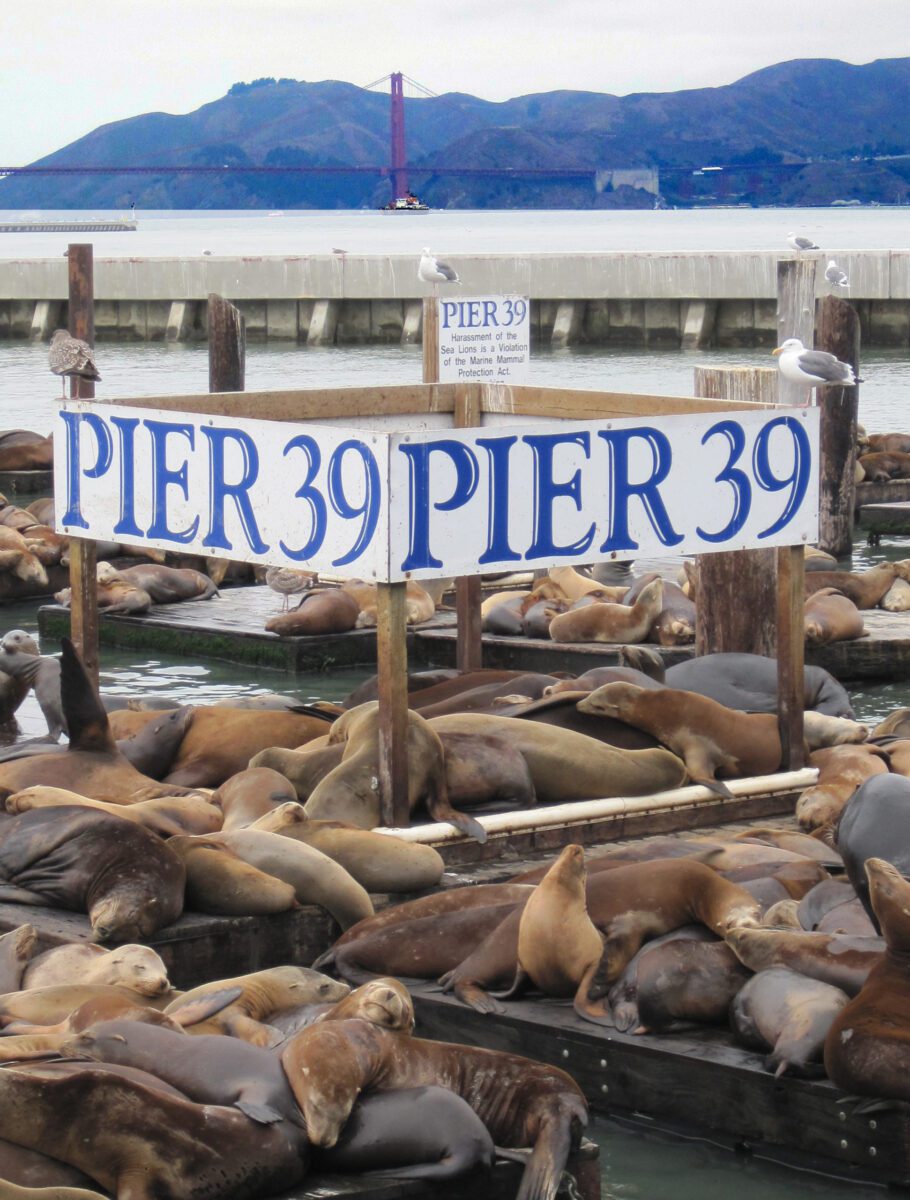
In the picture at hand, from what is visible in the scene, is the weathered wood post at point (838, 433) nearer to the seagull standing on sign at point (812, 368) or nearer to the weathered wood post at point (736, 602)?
the seagull standing on sign at point (812, 368)

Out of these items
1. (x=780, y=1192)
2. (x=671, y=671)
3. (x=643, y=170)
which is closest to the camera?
(x=780, y=1192)

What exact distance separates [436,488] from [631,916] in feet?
5.03

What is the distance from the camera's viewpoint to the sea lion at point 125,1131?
10.9 ft

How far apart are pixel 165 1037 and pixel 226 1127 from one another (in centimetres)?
29

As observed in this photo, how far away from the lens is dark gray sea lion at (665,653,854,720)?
7605 millimetres

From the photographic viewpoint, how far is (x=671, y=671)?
7.91 m

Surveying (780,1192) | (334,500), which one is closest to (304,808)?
(334,500)

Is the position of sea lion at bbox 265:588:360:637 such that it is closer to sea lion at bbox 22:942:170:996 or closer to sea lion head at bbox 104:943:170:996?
sea lion at bbox 22:942:170:996

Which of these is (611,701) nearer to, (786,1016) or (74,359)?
(786,1016)

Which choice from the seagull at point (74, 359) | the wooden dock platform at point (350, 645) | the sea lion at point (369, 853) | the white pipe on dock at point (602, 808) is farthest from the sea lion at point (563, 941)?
the seagull at point (74, 359)

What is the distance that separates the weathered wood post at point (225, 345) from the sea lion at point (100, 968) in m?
10.8

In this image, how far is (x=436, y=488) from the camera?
567 cm

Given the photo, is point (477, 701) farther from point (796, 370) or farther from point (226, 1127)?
point (796, 370)

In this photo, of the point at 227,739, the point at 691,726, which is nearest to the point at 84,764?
the point at 227,739
